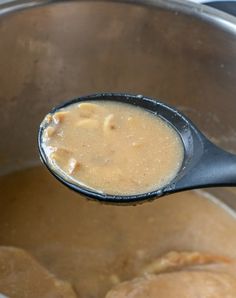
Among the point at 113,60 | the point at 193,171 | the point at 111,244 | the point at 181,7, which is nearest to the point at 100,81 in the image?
the point at 113,60

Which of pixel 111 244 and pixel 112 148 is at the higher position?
pixel 112 148

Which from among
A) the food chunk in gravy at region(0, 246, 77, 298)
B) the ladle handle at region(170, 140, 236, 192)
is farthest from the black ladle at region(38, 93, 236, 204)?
the food chunk in gravy at region(0, 246, 77, 298)

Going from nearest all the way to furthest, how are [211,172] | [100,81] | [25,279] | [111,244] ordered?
[211,172] → [25,279] → [111,244] → [100,81]

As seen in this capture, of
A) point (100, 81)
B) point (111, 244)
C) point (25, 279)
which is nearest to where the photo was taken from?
point (25, 279)

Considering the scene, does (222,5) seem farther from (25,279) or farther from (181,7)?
(25,279)

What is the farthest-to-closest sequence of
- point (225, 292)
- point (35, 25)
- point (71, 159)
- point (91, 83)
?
point (91, 83), point (35, 25), point (225, 292), point (71, 159)

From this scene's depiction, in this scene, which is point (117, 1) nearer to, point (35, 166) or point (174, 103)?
point (174, 103)

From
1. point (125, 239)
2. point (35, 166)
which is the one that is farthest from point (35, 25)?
point (125, 239)

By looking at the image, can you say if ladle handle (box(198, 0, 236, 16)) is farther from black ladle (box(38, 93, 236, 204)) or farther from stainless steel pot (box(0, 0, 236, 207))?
black ladle (box(38, 93, 236, 204))
